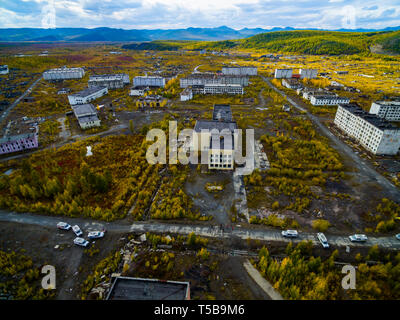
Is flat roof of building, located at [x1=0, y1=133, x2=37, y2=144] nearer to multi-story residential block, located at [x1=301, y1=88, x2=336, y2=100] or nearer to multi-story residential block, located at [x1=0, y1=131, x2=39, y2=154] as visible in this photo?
multi-story residential block, located at [x1=0, y1=131, x2=39, y2=154]

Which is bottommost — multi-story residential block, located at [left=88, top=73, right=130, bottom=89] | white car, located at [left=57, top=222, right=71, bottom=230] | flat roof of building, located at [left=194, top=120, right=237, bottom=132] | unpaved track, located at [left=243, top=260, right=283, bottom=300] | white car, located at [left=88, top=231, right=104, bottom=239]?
unpaved track, located at [left=243, top=260, right=283, bottom=300]

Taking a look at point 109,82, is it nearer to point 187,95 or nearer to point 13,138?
point 187,95

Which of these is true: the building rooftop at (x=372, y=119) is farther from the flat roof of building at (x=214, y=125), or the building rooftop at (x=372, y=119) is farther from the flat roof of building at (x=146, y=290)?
the flat roof of building at (x=146, y=290)

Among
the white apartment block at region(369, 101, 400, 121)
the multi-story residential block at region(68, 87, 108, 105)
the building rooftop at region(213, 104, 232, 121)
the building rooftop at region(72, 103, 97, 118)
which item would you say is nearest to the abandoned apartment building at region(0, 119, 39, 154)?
the building rooftop at region(72, 103, 97, 118)

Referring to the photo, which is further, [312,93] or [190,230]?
[312,93]

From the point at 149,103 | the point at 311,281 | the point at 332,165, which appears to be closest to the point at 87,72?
the point at 149,103

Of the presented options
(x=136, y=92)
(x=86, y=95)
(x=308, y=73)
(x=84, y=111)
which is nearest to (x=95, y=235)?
(x=84, y=111)
